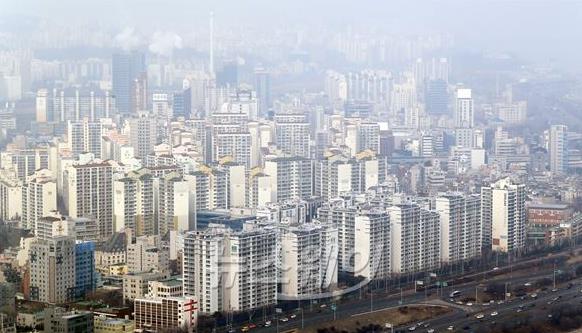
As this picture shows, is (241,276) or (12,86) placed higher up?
(12,86)

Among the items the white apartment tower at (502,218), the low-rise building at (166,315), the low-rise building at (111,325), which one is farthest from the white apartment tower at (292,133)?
the low-rise building at (111,325)

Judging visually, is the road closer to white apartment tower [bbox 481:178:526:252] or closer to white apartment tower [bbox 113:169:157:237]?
white apartment tower [bbox 481:178:526:252]

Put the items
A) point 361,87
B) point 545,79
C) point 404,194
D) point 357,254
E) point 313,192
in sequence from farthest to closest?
point 361,87
point 545,79
point 313,192
point 404,194
point 357,254

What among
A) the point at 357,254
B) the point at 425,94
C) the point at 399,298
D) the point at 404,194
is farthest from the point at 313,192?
the point at 425,94

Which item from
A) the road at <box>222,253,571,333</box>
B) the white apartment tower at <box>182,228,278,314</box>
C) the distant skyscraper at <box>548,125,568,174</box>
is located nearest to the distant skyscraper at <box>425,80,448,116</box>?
the distant skyscraper at <box>548,125,568,174</box>

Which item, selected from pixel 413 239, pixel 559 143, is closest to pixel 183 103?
pixel 559 143

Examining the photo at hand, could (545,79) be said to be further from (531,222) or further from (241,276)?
(241,276)

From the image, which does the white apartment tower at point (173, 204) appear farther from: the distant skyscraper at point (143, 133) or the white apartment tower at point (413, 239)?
the distant skyscraper at point (143, 133)
